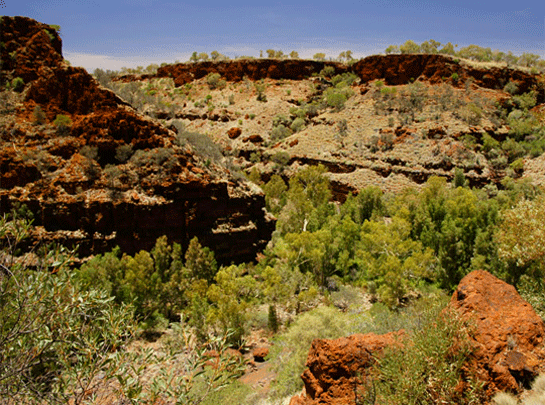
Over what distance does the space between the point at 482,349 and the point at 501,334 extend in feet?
1.48

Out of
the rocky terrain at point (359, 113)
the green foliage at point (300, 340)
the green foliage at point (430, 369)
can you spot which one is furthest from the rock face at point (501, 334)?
the rocky terrain at point (359, 113)

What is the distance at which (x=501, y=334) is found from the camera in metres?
5.86

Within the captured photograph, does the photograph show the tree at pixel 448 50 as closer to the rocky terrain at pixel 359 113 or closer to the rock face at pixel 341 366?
the rocky terrain at pixel 359 113

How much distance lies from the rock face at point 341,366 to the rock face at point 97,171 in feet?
42.2

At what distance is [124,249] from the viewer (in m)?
16.7

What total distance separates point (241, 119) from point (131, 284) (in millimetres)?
42388

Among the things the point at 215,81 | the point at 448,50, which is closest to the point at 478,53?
the point at 448,50

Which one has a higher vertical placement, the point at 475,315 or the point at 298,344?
the point at 475,315

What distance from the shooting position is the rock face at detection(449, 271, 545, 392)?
17.9 ft

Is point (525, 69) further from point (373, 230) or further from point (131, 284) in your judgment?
point (131, 284)

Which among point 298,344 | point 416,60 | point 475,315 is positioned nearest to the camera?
point 475,315

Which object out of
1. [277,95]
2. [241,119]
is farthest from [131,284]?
[277,95]

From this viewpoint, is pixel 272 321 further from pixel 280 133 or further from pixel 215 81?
pixel 215 81

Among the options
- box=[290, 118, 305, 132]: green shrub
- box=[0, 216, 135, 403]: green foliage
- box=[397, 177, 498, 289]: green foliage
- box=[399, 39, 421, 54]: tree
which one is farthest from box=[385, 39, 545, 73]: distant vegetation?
box=[0, 216, 135, 403]: green foliage
